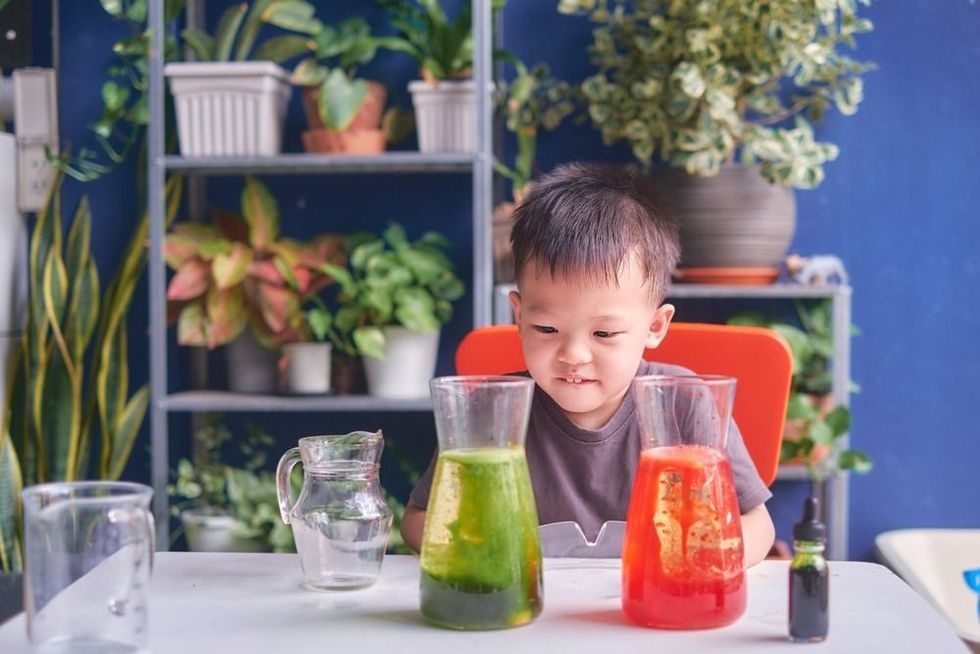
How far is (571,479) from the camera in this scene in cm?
136

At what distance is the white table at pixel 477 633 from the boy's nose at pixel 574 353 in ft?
0.73

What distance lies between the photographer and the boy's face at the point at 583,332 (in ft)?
3.91

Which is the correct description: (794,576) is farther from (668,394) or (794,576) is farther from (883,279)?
(883,279)

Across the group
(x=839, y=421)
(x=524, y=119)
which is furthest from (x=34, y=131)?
(x=839, y=421)

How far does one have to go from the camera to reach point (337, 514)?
0.96m

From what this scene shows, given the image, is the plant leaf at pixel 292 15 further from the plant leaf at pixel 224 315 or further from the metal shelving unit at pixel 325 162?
the plant leaf at pixel 224 315

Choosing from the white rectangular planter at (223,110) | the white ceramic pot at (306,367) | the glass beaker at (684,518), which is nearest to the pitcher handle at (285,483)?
the glass beaker at (684,518)

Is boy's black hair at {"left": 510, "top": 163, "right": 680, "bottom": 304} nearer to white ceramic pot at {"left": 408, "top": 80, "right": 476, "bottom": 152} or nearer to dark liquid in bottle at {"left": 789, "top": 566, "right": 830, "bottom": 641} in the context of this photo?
dark liquid in bottle at {"left": 789, "top": 566, "right": 830, "bottom": 641}

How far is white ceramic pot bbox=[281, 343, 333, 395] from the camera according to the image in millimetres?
2605

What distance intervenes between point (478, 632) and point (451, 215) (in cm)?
215

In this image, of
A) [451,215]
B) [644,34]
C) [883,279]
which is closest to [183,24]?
[451,215]

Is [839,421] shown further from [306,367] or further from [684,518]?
[684,518]

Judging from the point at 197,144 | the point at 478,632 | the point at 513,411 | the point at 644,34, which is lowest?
the point at 478,632

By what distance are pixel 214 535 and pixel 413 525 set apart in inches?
60.6
